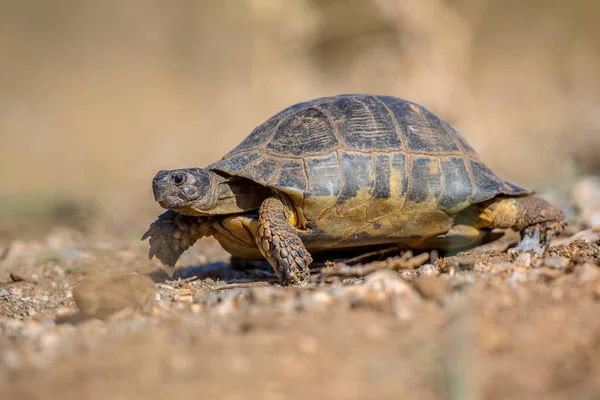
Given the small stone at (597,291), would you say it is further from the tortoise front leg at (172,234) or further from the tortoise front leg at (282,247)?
the tortoise front leg at (172,234)

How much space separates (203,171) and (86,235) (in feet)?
13.3

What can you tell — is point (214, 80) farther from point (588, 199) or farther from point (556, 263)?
point (556, 263)

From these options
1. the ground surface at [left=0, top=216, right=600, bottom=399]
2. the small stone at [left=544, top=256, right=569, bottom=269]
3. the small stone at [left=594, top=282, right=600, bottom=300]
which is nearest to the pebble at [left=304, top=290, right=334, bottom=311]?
the ground surface at [left=0, top=216, right=600, bottom=399]

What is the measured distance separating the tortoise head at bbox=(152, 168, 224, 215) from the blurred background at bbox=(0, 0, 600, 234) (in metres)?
7.48

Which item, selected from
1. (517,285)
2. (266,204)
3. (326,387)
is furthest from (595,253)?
(326,387)

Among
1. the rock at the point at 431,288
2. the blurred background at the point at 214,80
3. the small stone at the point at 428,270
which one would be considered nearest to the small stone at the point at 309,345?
the rock at the point at 431,288

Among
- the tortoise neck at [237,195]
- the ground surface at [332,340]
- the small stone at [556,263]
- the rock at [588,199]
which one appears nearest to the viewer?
the ground surface at [332,340]

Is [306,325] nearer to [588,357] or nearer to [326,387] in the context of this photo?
[326,387]

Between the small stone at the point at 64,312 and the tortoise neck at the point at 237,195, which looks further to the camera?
the tortoise neck at the point at 237,195

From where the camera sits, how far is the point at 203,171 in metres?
4.81

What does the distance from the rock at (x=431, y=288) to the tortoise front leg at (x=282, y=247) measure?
1.31 m

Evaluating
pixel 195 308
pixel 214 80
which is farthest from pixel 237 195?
pixel 214 80

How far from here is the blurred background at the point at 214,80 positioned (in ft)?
45.3

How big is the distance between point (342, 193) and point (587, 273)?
193 centimetres
